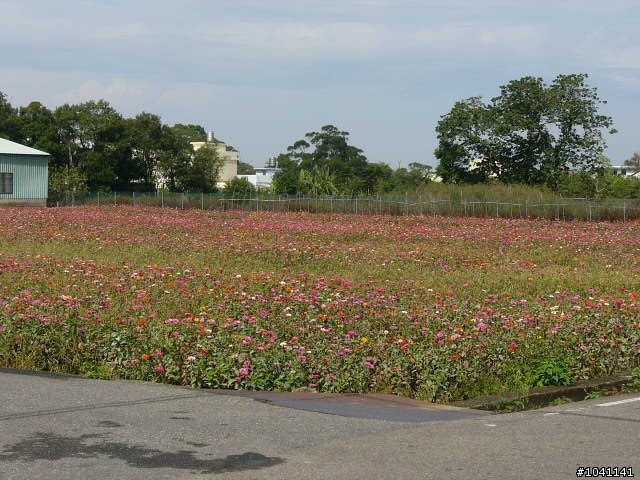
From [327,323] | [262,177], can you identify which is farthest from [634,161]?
[327,323]

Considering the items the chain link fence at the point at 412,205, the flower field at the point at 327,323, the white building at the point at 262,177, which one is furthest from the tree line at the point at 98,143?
the flower field at the point at 327,323

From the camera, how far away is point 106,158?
266ft

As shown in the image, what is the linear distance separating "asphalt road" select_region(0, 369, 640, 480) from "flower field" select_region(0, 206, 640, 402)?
1.92 ft

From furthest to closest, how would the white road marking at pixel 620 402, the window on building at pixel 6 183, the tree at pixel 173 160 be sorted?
the tree at pixel 173 160, the window on building at pixel 6 183, the white road marking at pixel 620 402

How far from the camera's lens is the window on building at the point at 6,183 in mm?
59391

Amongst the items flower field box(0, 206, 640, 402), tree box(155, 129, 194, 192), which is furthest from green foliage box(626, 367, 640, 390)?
tree box(155, 129, 194, 192)

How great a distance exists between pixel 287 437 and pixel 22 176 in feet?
186

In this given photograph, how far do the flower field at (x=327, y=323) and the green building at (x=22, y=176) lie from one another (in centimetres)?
4158

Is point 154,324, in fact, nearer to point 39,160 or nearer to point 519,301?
point 519,301

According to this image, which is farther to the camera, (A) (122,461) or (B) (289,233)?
(B) (289,233)

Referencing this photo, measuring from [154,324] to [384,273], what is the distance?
27.7ft

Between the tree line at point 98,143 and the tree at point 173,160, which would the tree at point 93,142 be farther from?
the tree at point 173,160

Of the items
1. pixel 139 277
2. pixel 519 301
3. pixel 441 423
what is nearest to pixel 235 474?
pixel 441 423

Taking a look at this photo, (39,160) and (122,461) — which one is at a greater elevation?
(39,160)
